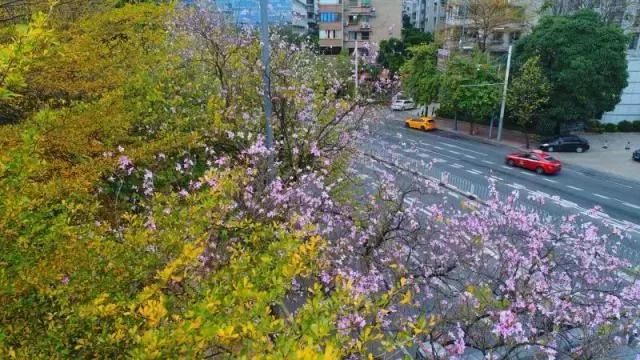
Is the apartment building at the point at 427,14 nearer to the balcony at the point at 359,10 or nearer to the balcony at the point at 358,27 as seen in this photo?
the balcony at the point at 358,27

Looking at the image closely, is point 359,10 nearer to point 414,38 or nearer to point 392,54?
point 414,38

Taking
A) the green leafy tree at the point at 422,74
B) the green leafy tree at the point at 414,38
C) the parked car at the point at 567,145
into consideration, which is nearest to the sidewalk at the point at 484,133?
the parked car at the point at 567,145

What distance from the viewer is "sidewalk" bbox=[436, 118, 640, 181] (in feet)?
85.0

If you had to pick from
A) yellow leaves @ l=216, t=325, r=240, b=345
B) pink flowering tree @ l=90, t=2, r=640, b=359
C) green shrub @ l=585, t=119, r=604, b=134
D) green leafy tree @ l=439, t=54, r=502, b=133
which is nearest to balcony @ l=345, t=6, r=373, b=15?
green leafy tree @ l=439, t=54, r=502, b=133

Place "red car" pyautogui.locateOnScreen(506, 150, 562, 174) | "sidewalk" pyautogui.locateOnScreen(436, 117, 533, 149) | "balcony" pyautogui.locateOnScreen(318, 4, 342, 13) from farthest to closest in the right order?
"balcony" pyautogui.locateOnScreen(318, 4, 342, 13) < "sidewalk" pyautogui.locateOnScreen(436, 117, 533, 149) < "red car" pyautogui.locateOnScreen(506, 150, 562, 174)

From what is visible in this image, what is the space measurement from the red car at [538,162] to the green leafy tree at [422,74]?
12.6 metres

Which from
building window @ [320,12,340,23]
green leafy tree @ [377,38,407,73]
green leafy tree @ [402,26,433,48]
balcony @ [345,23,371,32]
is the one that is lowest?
green leafy tree @ [377,38,407,73]

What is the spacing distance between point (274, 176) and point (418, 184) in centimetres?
385

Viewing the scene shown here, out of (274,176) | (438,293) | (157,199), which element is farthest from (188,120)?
(438,293)

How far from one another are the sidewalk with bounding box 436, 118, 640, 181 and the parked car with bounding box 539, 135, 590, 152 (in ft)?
1.34

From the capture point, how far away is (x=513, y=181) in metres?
23.1

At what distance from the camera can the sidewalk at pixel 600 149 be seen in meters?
25.9

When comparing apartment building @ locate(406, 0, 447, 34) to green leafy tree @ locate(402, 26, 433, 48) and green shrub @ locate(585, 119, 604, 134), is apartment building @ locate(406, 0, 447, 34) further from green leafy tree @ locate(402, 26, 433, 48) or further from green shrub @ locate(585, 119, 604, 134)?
green shrub @ locate(585, 119, 604, 134)

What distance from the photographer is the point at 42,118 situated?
13.0 feet
